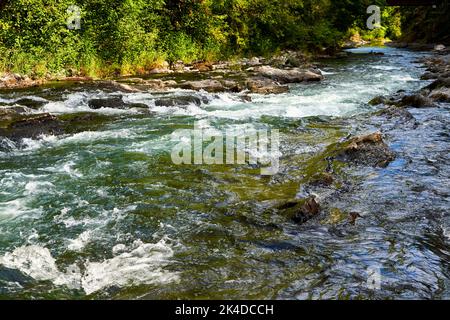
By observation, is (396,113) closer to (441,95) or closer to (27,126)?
(441,95)

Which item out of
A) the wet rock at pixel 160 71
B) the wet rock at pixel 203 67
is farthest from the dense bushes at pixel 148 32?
the wet rock at pixel 203 67

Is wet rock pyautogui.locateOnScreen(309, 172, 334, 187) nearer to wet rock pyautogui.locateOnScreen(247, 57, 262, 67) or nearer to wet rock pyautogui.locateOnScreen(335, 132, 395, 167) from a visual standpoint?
wet rock pyautogui.locateOnScreen(335, 132, 395, 167)

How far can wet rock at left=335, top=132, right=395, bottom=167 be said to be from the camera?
8.11m

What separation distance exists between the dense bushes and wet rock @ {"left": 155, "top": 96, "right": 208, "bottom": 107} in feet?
22.4

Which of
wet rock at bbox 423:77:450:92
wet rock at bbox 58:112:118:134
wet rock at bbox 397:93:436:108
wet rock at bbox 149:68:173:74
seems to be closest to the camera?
wet rock at bbox 58:112:118:134

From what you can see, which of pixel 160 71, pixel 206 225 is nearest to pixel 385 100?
pixel 206 225

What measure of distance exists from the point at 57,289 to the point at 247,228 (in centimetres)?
231

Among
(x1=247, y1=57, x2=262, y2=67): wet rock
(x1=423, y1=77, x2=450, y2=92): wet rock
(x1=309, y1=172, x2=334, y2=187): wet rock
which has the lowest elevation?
(x1=309, y1=172, x2=334, y2=187): wet rock

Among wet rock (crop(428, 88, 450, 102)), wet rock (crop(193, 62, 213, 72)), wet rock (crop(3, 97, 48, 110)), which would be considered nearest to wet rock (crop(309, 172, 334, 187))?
wet rock (crop(428, 88, 450, 102))

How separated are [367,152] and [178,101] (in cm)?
727

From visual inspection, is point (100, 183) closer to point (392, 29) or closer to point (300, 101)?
point (300, 101)

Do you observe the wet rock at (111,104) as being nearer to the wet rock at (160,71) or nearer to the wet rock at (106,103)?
the wet rock at (106,103)

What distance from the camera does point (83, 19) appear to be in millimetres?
20500

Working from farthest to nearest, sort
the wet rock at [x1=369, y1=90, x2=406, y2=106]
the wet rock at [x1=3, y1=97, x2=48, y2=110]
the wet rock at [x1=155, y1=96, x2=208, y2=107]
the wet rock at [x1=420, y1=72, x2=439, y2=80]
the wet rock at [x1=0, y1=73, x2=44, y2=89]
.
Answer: the wet rock at [x1=420, y1=72, x2=439, y2=80], the wet rock at [x1=0, y1=73, x2=44, y2=89], the wet rock at [x1=369, y1=90, x2=406, y2=106], the wet rock at [x1=155, y1=96, x2=208, y2=107], the wet rock at [x1=3, y1=97, x2=48, y2=110]
